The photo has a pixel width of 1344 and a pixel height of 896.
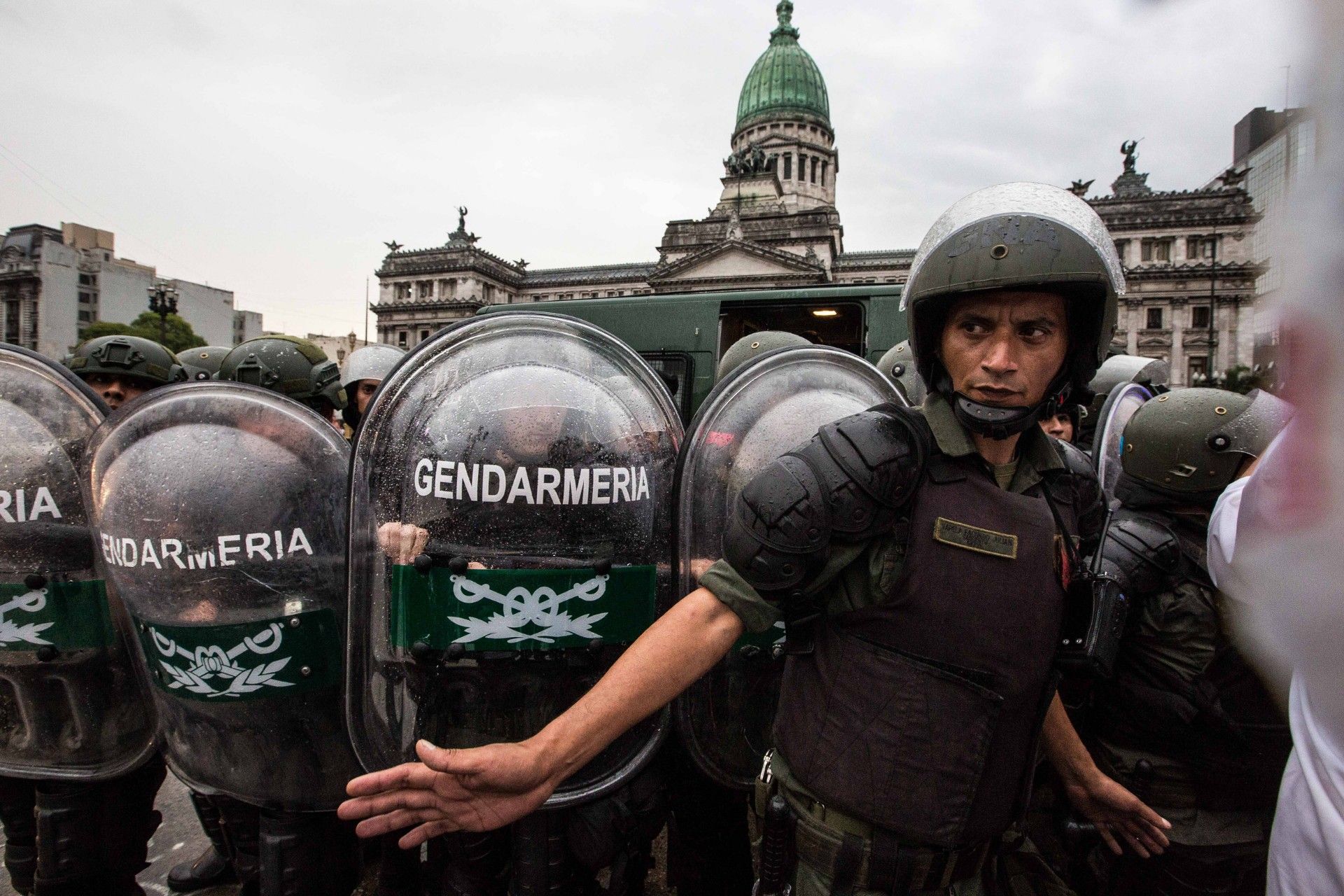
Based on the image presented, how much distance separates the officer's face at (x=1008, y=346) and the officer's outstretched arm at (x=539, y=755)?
68 centimetres

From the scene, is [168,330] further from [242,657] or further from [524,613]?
[524,613]

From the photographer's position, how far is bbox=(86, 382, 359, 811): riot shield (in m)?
Answer: 1.62

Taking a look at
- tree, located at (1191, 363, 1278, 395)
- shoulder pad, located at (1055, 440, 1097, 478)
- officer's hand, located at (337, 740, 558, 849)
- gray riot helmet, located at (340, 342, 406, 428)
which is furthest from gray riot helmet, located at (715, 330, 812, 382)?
tree, located at (1191, 363, 1278, 395)

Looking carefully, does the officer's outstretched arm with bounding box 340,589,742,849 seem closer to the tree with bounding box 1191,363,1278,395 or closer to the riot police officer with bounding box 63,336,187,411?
the tree with bounding box 1191,363,1278,395

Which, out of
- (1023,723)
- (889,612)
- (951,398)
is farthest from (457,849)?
(951,398)

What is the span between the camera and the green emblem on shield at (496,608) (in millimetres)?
1445

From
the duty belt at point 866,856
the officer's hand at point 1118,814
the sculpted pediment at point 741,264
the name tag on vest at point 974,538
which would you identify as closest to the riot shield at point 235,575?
the duty belt at point 866,856

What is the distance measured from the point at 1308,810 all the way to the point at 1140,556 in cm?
119

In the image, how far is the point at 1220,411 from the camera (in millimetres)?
2207

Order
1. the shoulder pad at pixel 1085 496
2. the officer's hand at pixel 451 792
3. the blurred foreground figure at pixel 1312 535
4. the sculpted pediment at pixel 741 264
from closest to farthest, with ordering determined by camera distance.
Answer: the blurred foreground figure at pixel 1312 535, the officer's hand at pixel 451 792, the shoulder pad at pixel 1085 496, the sculpted pediment at pixel 741 264

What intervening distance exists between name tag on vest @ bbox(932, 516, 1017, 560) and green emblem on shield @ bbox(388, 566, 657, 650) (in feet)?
2.41

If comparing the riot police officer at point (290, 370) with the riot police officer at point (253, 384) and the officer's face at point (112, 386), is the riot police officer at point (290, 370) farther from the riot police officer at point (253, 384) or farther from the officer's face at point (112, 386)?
the officer's face at point (112, 386)

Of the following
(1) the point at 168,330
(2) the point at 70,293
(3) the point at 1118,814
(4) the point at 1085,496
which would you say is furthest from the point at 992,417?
(2) the point at 70,293

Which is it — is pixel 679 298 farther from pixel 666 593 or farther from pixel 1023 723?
pixel 1023 723
